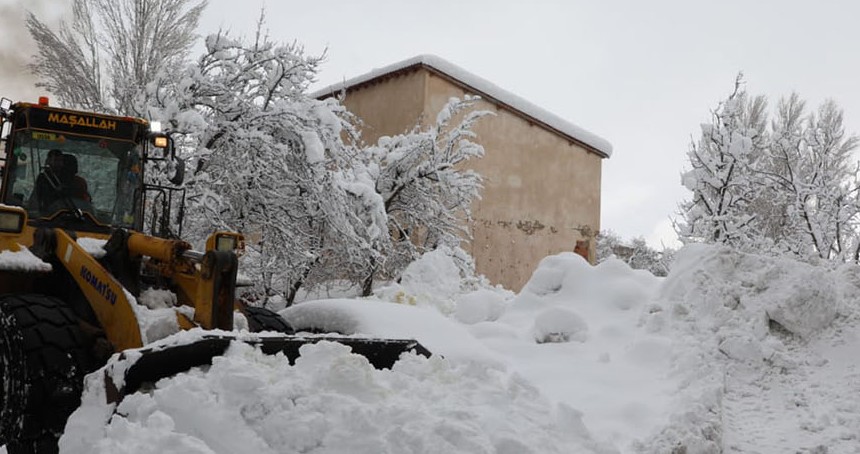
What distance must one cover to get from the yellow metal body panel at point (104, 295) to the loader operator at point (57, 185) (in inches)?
25.1

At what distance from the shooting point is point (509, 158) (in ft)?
65.8

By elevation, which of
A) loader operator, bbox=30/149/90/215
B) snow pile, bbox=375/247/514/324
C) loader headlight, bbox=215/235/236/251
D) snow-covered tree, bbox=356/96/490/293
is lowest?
snow pile, bbox=375/247/514/324

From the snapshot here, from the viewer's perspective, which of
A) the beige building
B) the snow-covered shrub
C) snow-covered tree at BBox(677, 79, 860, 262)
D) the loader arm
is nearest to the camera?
the loader arm

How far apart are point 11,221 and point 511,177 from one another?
15903 mm

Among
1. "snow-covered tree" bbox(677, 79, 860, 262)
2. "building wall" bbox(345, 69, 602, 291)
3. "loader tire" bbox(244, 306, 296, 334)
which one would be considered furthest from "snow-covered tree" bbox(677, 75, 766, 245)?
"loader tire" bbox(244, 306, 296, 334)

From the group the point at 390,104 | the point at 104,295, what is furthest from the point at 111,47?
the point at 104,295

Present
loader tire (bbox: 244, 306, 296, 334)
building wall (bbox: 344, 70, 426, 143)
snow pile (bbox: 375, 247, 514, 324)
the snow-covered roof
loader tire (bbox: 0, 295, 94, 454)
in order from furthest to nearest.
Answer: the snow-covered roof, building wall (bbox: 344, 70, 426, 143), snow pile (bbox: 375, 247, 514, 324), loader tire (bbox: 244, 306, 296, 334), loader tire (bbox: 0, 295, 94, 454)

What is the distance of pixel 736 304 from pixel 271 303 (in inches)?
339

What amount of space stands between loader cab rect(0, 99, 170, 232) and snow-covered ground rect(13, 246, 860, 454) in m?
1.72

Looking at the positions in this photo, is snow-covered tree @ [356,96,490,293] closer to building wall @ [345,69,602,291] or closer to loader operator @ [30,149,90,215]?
building wall @ [345,69,602,291]

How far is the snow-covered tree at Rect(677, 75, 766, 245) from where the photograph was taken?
14398mm

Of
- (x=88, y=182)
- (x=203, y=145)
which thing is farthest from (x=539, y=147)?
(x=88, y=182)

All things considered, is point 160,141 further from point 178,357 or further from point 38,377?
point 178,357

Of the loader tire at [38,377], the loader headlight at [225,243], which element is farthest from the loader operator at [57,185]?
the loader tire at [38,377]
